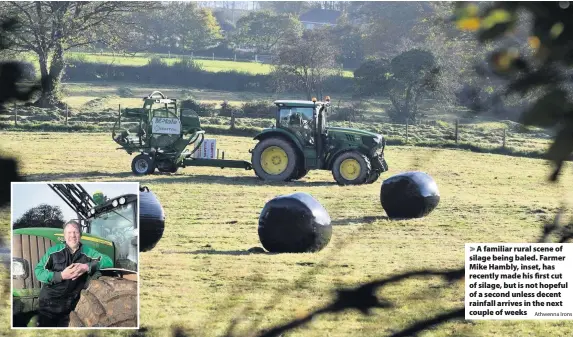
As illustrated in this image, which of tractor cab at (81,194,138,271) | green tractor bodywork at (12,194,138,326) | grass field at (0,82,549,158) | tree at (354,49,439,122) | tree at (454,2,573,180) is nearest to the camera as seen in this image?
tree at (454,2,573,180)

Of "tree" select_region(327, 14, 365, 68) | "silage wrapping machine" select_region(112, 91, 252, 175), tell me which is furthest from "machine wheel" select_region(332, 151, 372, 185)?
"tree" select_region(327, 14, 365, 68)

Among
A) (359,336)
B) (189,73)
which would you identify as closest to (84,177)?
(189,73)

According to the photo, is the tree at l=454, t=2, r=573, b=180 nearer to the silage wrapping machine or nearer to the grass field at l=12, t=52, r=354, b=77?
the grass field at l=12, t=52, r=354, b=77

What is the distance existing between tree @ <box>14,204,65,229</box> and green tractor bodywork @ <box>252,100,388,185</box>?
15.4 m

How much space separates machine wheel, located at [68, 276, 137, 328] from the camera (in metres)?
5.57

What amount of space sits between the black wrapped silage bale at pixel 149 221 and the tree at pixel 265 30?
5437 mm

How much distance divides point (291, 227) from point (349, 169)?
31.0 ft

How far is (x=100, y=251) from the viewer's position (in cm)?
546

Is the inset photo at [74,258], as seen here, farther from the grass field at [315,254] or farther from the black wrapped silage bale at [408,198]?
the black wrapped silage bale at [408,198]

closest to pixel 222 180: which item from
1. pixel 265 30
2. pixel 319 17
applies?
pixel 265 30

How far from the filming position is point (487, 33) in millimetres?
1404

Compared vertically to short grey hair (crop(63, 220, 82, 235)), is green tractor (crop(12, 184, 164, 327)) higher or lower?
lower

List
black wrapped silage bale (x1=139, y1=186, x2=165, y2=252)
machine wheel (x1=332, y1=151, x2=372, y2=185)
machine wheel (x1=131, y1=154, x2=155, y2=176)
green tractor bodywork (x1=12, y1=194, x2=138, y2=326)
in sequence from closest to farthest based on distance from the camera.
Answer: green tractor bodywork (x1=12, y1=194, x2=138, y2=326)
black wrapped silage bale (x1=139, y1=186, x2=165, y2=252)
machine wheel (x1=332, y1=151, x2=372, y2=185)
machine wheel (x1=131, y1=154, x2=155, y2=176)

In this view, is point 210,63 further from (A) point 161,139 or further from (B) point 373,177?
(B) point 373,177
